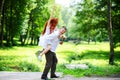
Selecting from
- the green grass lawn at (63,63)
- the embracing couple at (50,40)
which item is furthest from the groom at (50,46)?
the green grass lawn at (63,63)

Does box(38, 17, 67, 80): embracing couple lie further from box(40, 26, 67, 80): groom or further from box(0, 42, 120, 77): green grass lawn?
box(0, 42, 120, 77): green grass lawn

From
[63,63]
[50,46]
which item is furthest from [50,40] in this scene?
[63,63]

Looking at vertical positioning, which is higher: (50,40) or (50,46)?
(50,40)

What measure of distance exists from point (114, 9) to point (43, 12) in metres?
27.4

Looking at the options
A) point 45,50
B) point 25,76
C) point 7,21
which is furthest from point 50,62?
point 7,21

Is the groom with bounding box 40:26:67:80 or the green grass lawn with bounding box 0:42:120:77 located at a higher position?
the groom with bounding box 40:26:67:80

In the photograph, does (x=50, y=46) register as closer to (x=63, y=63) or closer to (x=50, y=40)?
(x=50, y=40)

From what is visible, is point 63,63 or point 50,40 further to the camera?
point 63,63

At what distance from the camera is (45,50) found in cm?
973

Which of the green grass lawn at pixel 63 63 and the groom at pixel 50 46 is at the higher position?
the groom at pixel 50 46

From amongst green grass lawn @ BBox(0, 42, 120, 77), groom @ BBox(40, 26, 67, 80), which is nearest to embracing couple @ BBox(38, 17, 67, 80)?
groom @ BBox(40, 26, 67, 80)

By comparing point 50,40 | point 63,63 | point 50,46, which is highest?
point 50,40

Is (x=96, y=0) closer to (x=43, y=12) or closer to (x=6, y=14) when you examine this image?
(x=6, y=14)

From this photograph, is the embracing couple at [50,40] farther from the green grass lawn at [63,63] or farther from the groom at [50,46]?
the green grass lawn at [63,63]
